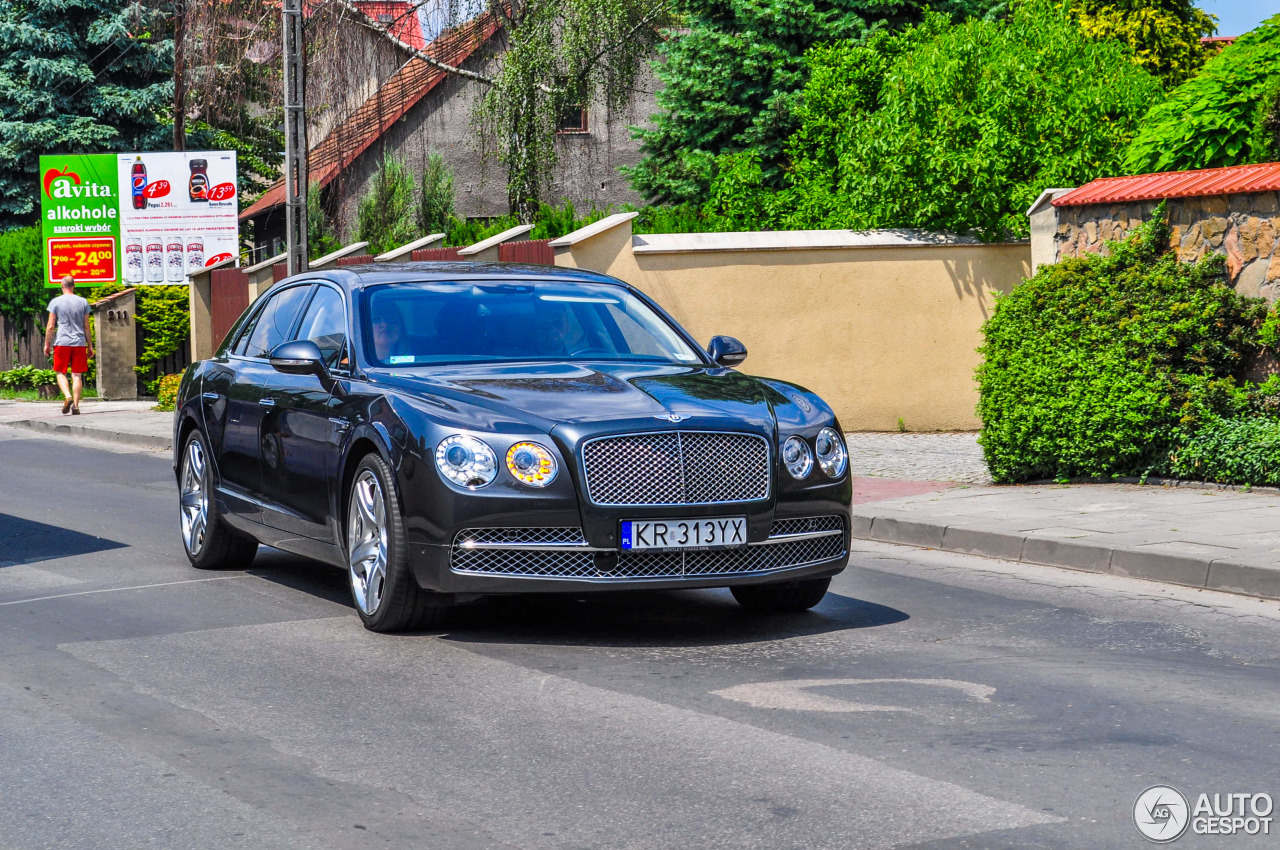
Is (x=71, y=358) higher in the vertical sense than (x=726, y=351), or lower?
lower

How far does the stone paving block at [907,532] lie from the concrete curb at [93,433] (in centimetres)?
1058

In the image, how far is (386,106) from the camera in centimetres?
3303

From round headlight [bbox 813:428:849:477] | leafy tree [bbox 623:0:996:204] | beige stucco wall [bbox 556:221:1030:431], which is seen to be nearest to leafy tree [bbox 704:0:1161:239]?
beige stucco wall [bbox 556:221:1030:431]

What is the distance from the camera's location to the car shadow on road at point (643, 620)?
7145 millimetres

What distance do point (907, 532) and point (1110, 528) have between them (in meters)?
1.30

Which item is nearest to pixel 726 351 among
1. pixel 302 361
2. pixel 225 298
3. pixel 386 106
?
pixel 302 361

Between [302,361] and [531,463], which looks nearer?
[531,463]

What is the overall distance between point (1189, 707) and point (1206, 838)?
1.53 metres

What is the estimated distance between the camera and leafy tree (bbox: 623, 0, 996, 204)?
76.3 ft

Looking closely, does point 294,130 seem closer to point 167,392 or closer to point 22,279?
point 167,392

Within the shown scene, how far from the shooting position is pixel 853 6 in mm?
23156

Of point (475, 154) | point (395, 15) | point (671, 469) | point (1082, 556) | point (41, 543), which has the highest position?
point (395, 15)

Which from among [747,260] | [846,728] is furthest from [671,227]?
[846,728]

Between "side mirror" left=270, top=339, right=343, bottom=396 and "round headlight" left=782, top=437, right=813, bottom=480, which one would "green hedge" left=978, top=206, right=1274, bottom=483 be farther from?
"side mirror" left=270, top=339, right=343, bottom=396
